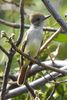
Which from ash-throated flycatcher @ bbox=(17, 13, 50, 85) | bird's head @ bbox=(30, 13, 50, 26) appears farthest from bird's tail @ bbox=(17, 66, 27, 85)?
bird's head @ bbox=(30, 13, 50, 26)

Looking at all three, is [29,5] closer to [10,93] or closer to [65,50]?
[65,50]

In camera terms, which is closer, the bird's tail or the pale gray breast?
the bird's tail

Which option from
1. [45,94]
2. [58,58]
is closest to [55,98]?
[45,94]

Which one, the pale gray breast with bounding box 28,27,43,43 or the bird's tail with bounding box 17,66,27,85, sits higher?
the pale gray breast with bounding box 28,27,43,43

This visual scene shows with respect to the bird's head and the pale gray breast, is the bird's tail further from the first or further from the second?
the bird's head

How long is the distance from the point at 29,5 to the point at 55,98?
0.77m

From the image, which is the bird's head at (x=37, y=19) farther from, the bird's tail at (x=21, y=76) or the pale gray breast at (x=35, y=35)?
the bird's tail at (x=21, y=76)

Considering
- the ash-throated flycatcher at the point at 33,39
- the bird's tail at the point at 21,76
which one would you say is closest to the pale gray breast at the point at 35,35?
the ash-throated flycatcher at the point at 33,39

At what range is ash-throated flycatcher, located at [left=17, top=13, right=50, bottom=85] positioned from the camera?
2206mm

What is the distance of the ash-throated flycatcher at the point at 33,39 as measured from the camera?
86.9 inches

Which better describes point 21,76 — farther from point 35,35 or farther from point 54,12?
point 54,12

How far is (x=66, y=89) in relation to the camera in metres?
2.72

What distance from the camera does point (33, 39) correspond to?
236cm

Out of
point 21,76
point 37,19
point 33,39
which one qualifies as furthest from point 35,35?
point 21,76
